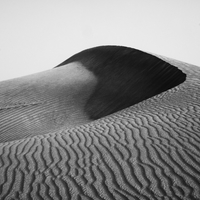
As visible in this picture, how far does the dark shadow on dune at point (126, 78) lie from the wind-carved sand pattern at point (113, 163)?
162 inches

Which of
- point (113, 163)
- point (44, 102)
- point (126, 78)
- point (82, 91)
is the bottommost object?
point (82, 91)

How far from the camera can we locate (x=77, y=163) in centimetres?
395

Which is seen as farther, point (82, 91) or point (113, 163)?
point (82, 91)

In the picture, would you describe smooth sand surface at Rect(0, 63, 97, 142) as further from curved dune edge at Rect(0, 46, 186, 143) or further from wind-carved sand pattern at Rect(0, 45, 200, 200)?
wind-carved sand pattern at Rect(0, 45, 200, 200)

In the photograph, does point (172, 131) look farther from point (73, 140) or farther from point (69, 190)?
point (69, 190)

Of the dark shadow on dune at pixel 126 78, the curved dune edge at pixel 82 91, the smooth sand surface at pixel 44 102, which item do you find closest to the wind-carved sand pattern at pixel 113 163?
the curved dune edge at pixel 82 91

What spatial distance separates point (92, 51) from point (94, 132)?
1310 centimetres

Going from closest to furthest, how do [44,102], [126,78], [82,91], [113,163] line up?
[113,163]
[44,102]
[126,78]
[82,91]

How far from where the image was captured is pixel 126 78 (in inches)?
480

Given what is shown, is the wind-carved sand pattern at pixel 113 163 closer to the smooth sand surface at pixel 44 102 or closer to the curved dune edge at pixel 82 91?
the curved dune edge at pixel 82 91

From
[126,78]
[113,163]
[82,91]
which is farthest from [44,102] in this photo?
[113,163]

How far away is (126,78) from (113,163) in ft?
28.6

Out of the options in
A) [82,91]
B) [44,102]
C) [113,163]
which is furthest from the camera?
[82,91]

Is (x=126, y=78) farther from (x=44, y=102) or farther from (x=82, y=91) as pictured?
(x=44, y=102)
